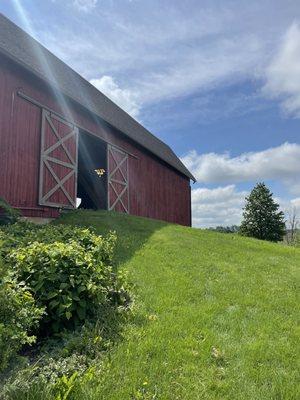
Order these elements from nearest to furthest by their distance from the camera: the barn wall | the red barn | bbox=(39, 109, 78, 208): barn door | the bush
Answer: the bush < the barn wall < the red barn < bbox=(39, 109, 78, 208): barn door

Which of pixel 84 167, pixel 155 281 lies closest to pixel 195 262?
pixel 155 281

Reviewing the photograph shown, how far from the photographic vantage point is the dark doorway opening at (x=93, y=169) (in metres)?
15.4

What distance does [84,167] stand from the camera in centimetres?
1742

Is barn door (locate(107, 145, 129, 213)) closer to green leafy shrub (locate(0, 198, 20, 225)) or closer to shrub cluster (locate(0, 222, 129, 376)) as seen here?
green leafy shrub (locate(0, 198, 20, 225))

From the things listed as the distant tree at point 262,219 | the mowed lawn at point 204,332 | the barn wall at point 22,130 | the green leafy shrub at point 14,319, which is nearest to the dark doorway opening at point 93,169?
the barn wall at point 22,130

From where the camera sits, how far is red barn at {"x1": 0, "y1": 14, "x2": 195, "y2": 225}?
10117 mm

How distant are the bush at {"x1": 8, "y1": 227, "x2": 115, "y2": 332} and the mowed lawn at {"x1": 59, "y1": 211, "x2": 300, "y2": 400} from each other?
1.94ft

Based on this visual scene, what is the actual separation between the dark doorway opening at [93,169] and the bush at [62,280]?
974 centimetres

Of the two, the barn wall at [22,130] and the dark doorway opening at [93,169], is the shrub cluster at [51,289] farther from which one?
the dark doorway opening at [93,169]

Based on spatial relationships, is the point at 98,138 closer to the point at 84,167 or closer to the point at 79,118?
the point at 79,118

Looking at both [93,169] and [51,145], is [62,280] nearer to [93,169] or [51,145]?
[51,145]

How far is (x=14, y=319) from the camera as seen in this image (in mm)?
3658

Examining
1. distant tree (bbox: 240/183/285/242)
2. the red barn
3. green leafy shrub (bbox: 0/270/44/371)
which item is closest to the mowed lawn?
green leafy shrub (bbox: 0/270/44/371)

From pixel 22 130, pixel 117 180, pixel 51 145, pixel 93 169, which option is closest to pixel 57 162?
pixel 51 145
